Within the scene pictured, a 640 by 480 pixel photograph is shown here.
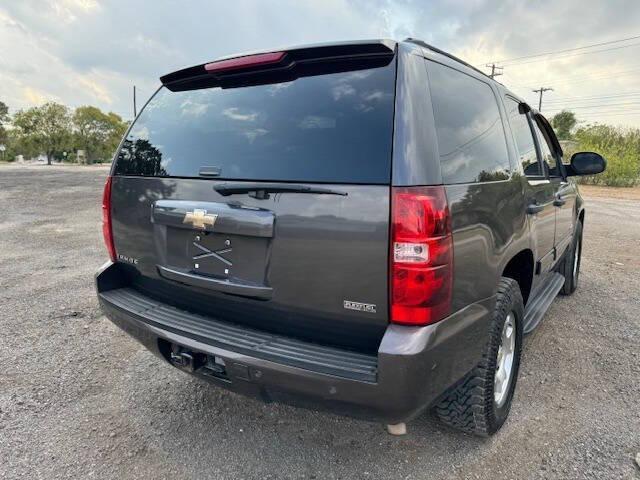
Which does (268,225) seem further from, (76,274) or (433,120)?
Result: (76,274)

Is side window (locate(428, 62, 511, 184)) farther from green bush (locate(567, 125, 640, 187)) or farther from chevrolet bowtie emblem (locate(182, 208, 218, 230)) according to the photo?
green bush (locate(567, 125, 640, 187))

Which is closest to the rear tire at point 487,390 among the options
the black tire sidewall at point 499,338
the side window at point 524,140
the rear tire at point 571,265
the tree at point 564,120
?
the black tire sidewall at point 499,338

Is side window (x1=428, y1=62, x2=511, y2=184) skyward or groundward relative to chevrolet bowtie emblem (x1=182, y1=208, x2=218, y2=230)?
skyward

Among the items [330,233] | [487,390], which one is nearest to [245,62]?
[330,233]

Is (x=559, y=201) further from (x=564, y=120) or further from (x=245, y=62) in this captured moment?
(x=564, y=120)

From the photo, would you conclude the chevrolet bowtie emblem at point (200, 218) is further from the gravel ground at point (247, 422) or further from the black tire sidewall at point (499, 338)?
the black tire sidewall at point (499, 338)

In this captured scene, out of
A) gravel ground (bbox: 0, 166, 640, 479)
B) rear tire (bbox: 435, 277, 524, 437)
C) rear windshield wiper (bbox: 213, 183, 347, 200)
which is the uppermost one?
rear windshield wiper (bbox: 213, 183, 347, 200)

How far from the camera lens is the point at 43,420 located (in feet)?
8.43

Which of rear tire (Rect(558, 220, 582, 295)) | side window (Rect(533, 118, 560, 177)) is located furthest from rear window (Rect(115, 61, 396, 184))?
rear tire (Rect(558, 220, 582, 295))

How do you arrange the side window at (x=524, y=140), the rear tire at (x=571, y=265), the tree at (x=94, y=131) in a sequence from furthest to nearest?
1. the tree at (x=94, y=131)
2. the rear tire at (x=571, y=265)
3. the side window at (x=524, y=140)

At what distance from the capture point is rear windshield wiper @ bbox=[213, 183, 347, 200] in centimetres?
180

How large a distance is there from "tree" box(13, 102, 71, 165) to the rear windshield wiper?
66812 mm

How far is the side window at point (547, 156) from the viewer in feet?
12.0

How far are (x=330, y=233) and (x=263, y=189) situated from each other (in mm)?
370
